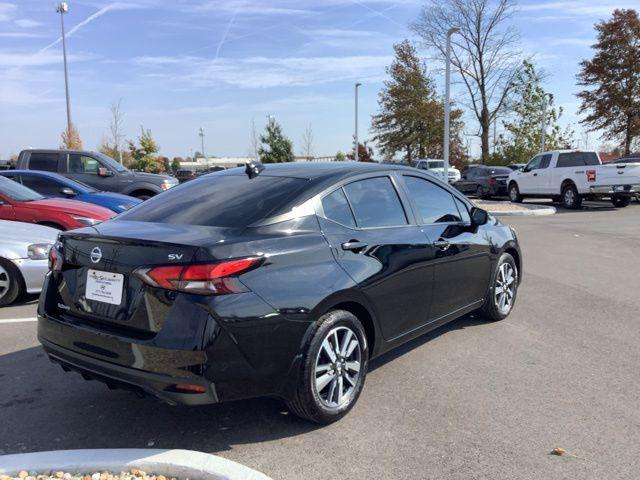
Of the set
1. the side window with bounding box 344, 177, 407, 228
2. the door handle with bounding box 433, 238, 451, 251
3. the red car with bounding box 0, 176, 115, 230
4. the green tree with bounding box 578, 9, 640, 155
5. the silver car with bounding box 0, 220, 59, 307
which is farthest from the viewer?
the green tree with bounding box 578, 9, 640, 155

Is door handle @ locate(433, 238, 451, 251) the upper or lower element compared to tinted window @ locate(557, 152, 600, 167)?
lower

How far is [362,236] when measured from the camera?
3.79 meters

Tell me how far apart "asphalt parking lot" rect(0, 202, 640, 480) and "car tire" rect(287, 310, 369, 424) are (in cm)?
13

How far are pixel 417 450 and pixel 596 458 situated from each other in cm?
97

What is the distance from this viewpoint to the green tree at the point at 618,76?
36.8 metres

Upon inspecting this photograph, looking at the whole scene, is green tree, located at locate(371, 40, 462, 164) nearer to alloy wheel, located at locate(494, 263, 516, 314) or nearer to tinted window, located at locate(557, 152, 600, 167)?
tinted window, located at locate(557, 152, 600, 167)

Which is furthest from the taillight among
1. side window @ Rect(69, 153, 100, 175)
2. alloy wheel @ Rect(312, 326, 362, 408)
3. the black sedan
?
the black sedan

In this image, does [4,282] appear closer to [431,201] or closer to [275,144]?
[431,201]

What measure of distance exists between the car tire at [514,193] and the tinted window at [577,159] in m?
2.40

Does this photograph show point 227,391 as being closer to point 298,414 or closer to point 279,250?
point 298,414

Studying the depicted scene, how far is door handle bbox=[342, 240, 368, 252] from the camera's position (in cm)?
362

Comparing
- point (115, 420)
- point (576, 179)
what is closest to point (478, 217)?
point (115, 420)

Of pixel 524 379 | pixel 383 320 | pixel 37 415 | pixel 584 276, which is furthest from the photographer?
pixel 584 276

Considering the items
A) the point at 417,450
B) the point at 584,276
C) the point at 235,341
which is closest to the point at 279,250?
the point at 235,341
